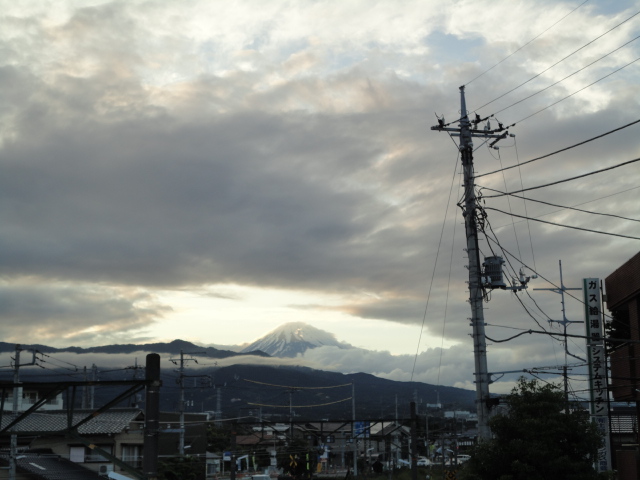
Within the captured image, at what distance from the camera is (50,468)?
39938 millimetres

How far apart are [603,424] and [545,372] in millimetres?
4951

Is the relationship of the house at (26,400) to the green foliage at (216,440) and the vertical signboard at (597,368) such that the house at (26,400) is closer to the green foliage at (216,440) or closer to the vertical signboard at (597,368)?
the green foliage at (216,440)

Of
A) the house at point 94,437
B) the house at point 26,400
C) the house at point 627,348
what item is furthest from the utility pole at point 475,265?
the house at point 26,400

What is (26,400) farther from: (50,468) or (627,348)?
(627,348)

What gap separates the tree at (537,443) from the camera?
22.1 meters

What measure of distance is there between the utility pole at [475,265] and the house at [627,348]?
285 inches

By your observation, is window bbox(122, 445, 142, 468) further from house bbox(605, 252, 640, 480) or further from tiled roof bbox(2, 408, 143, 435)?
house bbox(605, 252, 640, 480)

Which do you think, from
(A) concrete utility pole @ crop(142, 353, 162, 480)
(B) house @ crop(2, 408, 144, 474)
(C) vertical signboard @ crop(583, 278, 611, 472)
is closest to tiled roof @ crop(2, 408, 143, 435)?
(B) house @ crop(2, 408, 144, 474)

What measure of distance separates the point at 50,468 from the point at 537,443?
97.7ft

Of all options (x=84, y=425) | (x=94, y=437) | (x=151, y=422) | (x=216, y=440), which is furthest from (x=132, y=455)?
(x=216, y=440)

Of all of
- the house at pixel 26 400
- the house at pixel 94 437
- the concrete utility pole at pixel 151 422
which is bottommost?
the house at pixel 94 437

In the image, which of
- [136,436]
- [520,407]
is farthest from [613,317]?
[136,436]

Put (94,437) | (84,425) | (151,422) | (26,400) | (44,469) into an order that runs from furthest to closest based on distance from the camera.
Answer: (26,400) → (84,425) → (94,437) → (44,469) → (151,422)

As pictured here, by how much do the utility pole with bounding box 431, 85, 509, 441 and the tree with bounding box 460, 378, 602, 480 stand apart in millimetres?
1126
